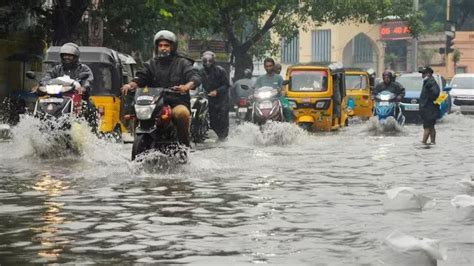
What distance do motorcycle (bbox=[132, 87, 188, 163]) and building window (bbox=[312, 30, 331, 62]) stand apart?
73.3 m

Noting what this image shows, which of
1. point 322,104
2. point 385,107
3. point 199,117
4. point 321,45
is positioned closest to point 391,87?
point 385,107

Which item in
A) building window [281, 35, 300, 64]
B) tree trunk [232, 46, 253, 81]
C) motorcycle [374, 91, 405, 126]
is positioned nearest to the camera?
motorcycle [374, 91, 405, 126]

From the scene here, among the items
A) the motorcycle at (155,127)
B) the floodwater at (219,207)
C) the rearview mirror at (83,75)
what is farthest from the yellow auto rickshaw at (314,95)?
the motorcycle at (155,127)

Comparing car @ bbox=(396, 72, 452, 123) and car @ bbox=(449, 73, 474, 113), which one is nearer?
car @ bbox=(396, 72, 452, 123)

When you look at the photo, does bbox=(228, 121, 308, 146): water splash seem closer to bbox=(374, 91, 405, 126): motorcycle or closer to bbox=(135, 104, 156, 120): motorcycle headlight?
bbox=(374, 91, 405, 126): motorcycle

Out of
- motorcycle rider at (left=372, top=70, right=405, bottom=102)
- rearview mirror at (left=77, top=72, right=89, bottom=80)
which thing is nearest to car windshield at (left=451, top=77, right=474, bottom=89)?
motorcycle rider at (left=372, top=70, right=405, bottom=102)

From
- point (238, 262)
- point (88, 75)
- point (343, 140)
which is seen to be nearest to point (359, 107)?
point (343, 140)

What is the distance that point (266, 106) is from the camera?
19906 mm

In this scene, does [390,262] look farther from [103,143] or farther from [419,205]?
[103,143]

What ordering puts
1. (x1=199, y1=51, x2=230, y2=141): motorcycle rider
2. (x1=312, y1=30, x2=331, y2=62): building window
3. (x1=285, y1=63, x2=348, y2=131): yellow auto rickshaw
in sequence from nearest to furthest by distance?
(x1=199, y1=51, x2=230, y2=141): motorcycle rider < (x1=285, y1=63, x2=348, y2=131): yellow auto rickshaw < (x1=312, y1=30, x2=331, y2=62): building window

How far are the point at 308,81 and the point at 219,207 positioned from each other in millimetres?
16625

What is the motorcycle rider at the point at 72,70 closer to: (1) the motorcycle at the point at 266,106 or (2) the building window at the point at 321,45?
(1) the motorcycle at the point at 266,106

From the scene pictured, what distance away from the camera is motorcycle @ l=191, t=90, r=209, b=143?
1900cm

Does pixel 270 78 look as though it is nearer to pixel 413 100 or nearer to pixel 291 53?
pixel 413 100
